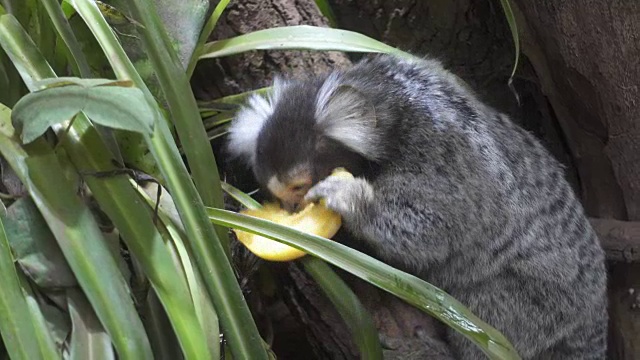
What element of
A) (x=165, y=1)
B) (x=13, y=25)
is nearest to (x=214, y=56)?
(x=165, y=1)


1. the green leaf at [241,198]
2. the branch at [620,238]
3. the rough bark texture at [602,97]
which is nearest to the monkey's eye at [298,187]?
the green leaf at [241,198]

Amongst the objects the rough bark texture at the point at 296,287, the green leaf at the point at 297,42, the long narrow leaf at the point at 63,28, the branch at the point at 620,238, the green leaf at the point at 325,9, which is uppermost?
the long narrow leaf at the point at 63,28

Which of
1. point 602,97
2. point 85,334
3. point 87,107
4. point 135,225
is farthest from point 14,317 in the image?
point 602,97

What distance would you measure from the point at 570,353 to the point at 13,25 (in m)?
1.49

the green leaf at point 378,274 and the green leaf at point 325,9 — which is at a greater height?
the green leaf at point 325,9

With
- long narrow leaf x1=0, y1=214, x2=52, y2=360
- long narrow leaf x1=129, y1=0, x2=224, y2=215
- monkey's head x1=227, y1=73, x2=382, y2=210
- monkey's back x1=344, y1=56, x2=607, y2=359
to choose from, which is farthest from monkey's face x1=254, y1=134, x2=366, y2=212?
long narrow leaf x1=0, y1=214, x2=52, y2=360

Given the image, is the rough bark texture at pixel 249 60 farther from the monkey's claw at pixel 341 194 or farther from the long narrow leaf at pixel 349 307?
the long narrow leaf at pixel 349 307

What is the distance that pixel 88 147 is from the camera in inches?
48.1

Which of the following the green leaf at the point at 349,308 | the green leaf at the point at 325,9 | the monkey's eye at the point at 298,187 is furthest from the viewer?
the green leaf at the point at 325,9

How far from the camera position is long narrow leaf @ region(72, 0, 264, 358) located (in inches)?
46.3

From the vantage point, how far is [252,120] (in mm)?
1722

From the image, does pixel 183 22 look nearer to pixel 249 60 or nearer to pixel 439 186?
pixel 249 60

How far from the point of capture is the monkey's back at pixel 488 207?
1.70 m

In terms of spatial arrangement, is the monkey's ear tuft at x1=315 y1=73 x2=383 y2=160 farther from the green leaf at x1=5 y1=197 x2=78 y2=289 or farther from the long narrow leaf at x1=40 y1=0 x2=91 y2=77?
the green leaf at x1=5 y1=197 x2=78 y2=289
